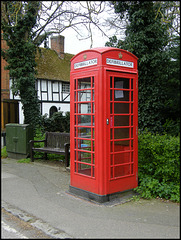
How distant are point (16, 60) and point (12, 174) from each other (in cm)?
589

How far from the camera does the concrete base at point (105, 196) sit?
15.9 ft

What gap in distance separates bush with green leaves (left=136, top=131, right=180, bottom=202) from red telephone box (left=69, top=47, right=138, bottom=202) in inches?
10.0

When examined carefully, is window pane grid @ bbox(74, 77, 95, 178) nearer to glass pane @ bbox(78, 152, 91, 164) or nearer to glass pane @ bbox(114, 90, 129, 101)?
glass pane @ bbox(78, 152, 91, 164)

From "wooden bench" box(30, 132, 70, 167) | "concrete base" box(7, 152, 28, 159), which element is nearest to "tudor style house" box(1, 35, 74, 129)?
"concrete base" box(7, 152, 28, 159)

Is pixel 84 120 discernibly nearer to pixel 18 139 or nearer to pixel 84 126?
pixel 84 126

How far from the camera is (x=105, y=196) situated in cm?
486

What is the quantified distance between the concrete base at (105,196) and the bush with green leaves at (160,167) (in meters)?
0.21

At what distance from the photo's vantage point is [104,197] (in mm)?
4852

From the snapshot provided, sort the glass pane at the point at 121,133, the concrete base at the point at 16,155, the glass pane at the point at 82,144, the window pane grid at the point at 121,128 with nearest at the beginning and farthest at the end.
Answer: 1. the window pane grid at the point at 121,128
2. the glass pane at the point at 121,133
3. the glass pane at the point at 82,144
4. the concrete base at the point at 16,155

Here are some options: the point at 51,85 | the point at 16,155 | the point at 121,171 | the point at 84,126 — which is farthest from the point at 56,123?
the point at 121,171

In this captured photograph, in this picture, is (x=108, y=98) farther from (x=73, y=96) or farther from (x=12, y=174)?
(x=12, y=174)

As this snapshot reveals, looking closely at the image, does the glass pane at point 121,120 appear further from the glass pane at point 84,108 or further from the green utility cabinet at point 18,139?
the green utility cabinet at point 18,139

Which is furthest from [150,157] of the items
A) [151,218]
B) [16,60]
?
[16,60]

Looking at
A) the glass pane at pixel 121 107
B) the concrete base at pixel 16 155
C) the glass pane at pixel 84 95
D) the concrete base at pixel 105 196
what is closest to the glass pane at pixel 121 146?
the glass pane at pixel 121 107
